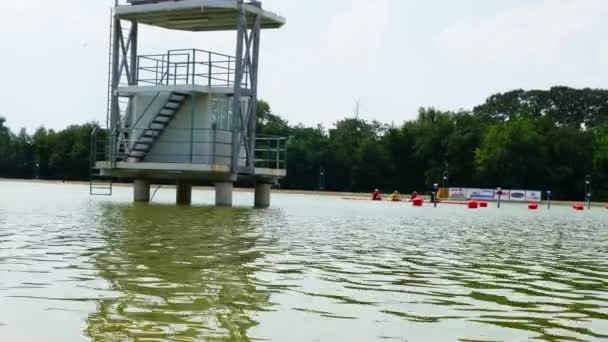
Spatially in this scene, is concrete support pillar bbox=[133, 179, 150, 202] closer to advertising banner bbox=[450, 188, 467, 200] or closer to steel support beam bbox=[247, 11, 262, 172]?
steel support beam bbox=[247, 11, 262, 172]

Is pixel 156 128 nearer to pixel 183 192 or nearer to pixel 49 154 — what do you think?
pixel 183 192

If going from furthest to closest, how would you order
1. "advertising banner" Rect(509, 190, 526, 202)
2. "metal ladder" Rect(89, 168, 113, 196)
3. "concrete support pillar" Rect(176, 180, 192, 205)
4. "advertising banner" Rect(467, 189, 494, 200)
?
"advertising banner" Rect(509, 190, 526, 202) < "advertising banner" Rect(467, 189, 494, 200) < "metal ladder" Rect(89, 168, 113, 196) < "concrete support pillar" Rect(176, 180, 192, 205)

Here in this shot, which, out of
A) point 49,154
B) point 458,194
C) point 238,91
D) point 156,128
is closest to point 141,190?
point 156,128

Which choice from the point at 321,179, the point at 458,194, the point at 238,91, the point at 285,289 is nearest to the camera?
the point at 285,289

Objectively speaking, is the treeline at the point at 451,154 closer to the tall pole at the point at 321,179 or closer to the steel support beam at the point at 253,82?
the tall pole at the point at 321,179

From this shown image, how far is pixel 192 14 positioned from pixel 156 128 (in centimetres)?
450

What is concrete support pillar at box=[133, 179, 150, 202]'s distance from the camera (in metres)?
34.7

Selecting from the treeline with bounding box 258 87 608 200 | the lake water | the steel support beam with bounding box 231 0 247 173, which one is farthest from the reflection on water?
the treeline with bounding box 258 87 608 200

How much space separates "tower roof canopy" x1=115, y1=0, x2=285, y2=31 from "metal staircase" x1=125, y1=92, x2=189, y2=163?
3.11 m

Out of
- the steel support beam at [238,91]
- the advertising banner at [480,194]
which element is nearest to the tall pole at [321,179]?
the advertising banner at [480,194]

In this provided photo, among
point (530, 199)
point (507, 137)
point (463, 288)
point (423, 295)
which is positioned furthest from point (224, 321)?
point (507, 137)

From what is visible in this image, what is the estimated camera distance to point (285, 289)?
8562 mm

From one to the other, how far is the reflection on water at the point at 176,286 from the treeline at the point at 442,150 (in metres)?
86.8

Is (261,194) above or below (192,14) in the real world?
below
